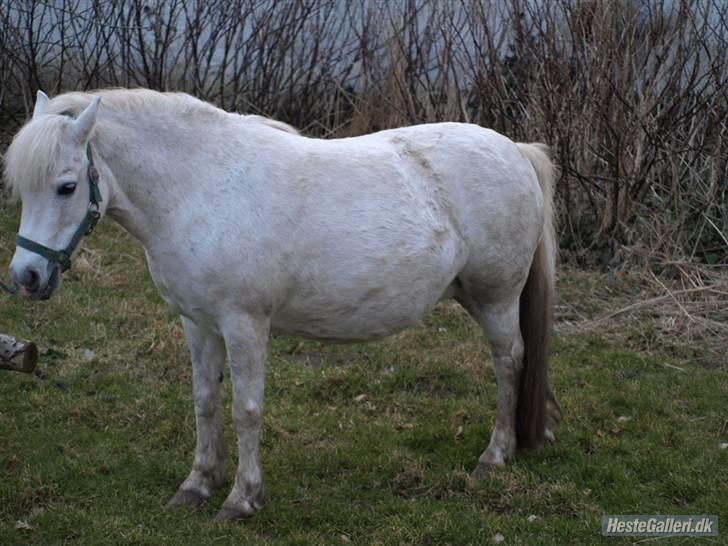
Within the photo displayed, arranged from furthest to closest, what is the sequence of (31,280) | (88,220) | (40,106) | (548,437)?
(548,437) → (40,106) → (88,220) → (31,280)

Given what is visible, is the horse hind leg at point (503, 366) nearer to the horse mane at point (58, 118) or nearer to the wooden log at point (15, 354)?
the horse mane at point (58, 118)

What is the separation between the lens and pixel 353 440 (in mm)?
4801

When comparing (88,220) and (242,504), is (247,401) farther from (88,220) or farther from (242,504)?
(88,220)

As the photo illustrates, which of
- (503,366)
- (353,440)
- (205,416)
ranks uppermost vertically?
(503,366)

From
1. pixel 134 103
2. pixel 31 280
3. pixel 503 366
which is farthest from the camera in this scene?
pixel 503 366

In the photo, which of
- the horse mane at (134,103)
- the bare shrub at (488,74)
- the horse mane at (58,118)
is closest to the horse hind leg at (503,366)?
the horse mane at (58,118)

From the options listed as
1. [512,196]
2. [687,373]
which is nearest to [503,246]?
[512,196]

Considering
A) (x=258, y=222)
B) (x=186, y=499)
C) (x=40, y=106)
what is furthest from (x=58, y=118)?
(x=186, y=499)

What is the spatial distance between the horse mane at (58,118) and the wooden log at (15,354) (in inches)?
27.7

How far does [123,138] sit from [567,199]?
4.75 m

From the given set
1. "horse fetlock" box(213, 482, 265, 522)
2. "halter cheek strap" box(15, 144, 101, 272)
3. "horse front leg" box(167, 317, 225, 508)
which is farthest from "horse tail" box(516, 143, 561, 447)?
"halter cheek strap" box(15, 144, 101, 272)

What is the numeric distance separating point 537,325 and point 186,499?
1.86 metres

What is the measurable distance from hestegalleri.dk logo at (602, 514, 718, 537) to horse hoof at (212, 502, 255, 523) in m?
1.47

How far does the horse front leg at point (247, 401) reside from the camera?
12.3ft
